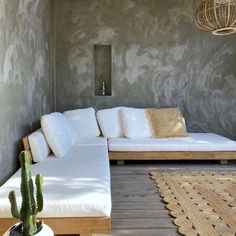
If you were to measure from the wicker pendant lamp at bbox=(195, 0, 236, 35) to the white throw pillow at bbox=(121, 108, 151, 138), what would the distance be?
173 centimetres

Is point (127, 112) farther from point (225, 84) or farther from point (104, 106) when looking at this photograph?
point (225, 84)

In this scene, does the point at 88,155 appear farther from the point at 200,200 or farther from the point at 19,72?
the point at 200,200

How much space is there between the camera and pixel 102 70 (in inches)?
200

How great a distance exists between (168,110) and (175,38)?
1324 millimetres

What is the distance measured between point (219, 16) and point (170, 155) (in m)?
1.94

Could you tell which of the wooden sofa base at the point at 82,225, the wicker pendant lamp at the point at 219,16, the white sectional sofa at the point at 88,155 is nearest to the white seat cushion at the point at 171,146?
the white sectional sofa at the point at 88,155

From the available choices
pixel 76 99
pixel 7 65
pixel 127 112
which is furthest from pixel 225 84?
pixel 7 65

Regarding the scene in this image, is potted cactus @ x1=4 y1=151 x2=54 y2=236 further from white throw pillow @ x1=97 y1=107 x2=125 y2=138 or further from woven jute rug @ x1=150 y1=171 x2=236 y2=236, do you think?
white throw pillow @ x1=97 y1=107 x2=125 y2=138

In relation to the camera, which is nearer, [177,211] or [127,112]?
[177,211]

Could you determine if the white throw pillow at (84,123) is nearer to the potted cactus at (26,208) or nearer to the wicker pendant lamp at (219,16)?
the wicker pendant lamp at (219,16)

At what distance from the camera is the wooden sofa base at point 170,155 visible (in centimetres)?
393

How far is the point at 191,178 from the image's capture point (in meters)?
3.32

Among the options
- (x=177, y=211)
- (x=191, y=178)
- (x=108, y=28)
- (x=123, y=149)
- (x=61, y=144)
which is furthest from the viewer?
(x=108, y=28)

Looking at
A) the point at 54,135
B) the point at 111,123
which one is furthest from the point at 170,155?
the point at 54,135
